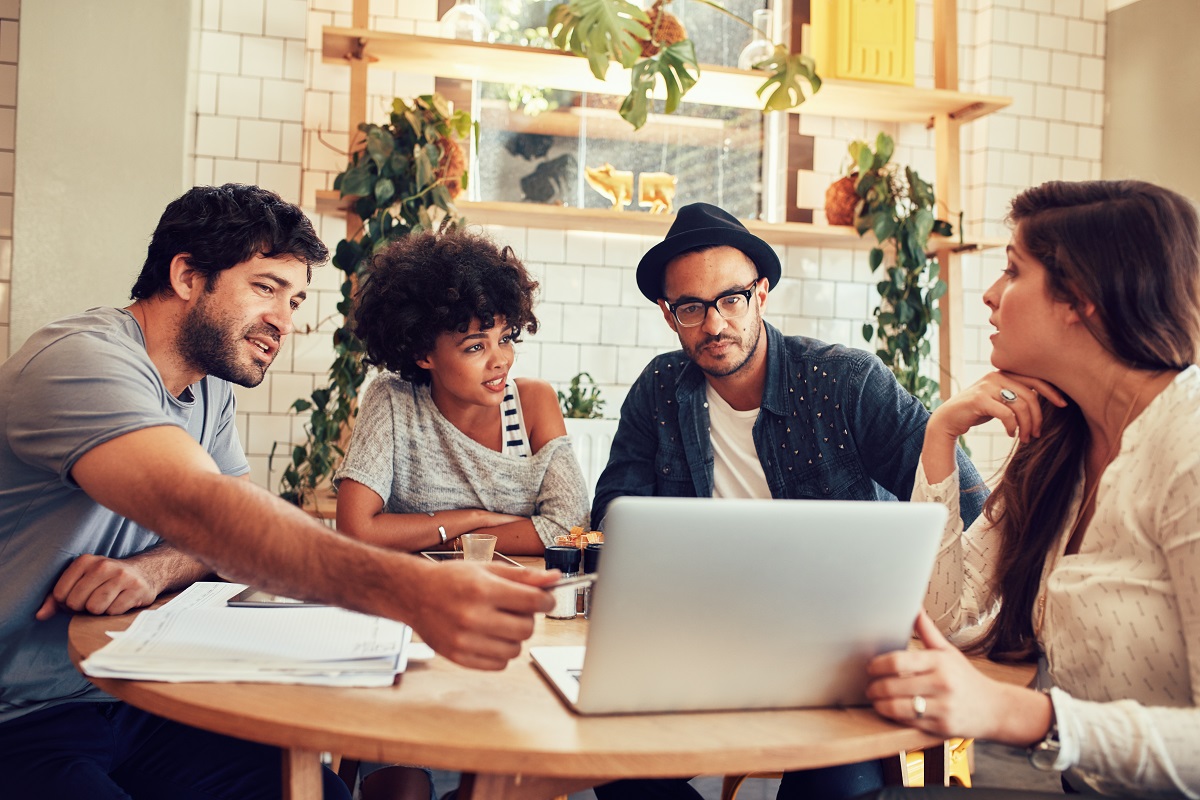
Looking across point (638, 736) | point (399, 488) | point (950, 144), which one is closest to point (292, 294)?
point (399, 488)

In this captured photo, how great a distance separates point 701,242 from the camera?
2367 mm

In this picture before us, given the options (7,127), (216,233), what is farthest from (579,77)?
(216,233)

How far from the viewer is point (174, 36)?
3.45 meters

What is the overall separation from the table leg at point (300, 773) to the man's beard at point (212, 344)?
3.06 ft

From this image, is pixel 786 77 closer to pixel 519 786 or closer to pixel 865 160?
pixel 865 160

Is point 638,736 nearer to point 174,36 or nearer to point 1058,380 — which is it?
point 1058,380

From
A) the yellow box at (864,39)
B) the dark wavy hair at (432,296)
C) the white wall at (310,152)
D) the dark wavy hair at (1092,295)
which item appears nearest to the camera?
the dark wavy hair at (1092,295)

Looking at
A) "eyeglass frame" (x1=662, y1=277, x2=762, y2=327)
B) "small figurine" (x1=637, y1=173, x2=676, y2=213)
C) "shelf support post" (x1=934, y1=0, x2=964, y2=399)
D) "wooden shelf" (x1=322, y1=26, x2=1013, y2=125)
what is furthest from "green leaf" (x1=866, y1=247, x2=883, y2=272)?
"eyeglass frame" (x1=662, y1=277, x2=762, y2=327)

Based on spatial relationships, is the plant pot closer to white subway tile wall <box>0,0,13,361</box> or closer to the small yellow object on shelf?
the small yellow object on shelf

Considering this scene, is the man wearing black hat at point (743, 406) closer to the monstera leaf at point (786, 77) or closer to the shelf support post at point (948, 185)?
the monstera leaf at point (786, 77)

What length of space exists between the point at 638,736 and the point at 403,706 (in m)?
0.25

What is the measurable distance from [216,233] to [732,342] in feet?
3.70

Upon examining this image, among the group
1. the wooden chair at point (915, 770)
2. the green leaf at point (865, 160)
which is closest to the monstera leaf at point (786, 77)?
the green leaf at point (865, 160)

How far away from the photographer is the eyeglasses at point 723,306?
7.75ft
